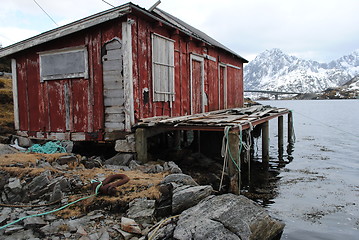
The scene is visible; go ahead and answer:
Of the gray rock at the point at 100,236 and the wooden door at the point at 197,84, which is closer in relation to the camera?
the gray rock at the point at 100,236

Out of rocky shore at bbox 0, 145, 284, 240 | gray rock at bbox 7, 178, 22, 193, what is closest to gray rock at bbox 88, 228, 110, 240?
rocky shore at bbox 0, 145, 284, 240

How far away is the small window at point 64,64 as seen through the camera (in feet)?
29.7

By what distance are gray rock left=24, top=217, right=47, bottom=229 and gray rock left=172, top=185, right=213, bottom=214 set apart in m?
2.15

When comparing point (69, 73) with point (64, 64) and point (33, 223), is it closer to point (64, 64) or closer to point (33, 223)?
point (64, 64)

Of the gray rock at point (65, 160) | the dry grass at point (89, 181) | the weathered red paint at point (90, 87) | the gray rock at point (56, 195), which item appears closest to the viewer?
the dry grass at point (89, 181)

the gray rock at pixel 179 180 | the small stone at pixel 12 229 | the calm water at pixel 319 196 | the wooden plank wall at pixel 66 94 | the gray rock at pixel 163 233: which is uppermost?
the wooden plank wall at pixel 66 94

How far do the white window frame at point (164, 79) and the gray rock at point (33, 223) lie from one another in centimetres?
566

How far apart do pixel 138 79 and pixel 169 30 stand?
110 inches

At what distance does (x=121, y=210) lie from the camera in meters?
5.12

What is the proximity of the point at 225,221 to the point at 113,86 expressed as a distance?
5328 millimetres

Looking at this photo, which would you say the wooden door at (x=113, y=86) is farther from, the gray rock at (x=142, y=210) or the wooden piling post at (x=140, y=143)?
the gray rock at (x=142, y=210)

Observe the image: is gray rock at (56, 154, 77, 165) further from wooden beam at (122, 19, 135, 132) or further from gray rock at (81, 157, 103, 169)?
wooden beam at (122, 19, 135, 132)

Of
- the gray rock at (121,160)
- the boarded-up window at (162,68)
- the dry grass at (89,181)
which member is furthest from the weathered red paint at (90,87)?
the dry grass at (89,181)

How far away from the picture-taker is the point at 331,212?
779cm
